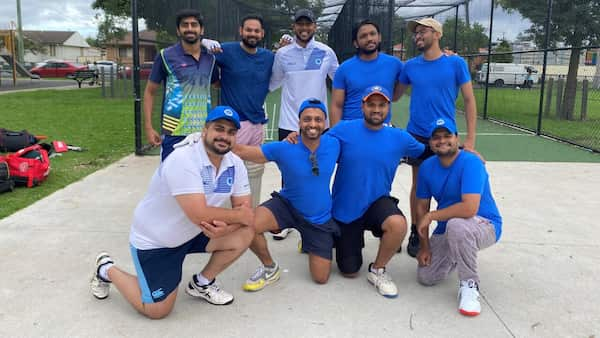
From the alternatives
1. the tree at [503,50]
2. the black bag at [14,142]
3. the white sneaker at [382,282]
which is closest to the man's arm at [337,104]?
the white sneaker at [382,282]

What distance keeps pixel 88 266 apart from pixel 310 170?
170cm

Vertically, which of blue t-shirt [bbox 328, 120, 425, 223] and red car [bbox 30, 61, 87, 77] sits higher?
red car [bbox 30, 61, 87, 77]

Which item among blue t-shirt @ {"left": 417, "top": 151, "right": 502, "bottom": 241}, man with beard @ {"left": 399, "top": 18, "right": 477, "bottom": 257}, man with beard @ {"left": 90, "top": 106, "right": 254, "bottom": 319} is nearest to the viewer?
man with beard @ {"left": 90, "top": 106, "right": 254, "bottom": 319}

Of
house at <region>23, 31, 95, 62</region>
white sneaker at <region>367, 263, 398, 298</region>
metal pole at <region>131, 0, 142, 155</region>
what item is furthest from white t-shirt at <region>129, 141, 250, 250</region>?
house at <region>23, 31, 95, 62</region>

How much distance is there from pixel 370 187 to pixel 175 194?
134cm

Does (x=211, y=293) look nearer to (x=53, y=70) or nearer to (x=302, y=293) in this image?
(x=302, y=293)

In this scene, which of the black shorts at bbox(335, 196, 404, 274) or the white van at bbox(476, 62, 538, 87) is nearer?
the black shorts at bbox(335, 196, 404, 274)

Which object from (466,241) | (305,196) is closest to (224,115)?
(305,196)

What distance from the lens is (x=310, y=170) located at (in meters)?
3.28

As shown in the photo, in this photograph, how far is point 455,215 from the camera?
314 centimetres

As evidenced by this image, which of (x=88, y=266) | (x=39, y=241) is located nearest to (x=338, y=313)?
(x=88, y=266)

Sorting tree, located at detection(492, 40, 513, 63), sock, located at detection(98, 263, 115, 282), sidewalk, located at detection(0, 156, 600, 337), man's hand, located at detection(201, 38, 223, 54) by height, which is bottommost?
sidewalk, located at detection(0, 156, 600, 337)

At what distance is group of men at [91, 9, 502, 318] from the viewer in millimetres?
2820

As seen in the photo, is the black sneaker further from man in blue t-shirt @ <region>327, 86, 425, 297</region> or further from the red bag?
the red bag
